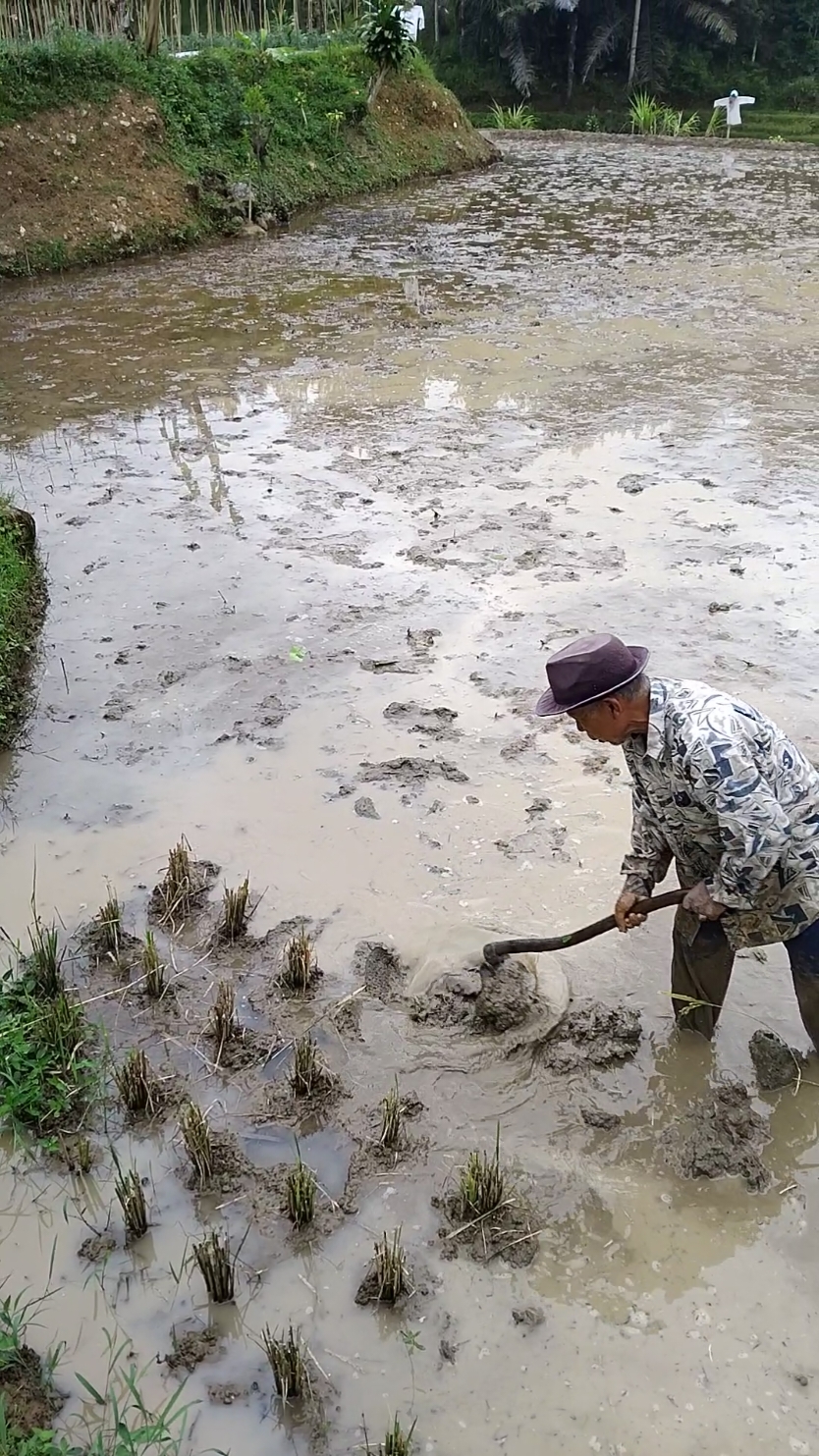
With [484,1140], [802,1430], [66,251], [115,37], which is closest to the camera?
[802,1430]

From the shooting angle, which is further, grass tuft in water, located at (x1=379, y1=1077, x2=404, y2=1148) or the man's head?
grass tuft in water, located at (x1=379, y1=1077, x2=404, y2=1148)

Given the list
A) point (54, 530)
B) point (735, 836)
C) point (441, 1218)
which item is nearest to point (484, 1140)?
point (441, 1218)

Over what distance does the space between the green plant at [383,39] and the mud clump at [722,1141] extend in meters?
18.9

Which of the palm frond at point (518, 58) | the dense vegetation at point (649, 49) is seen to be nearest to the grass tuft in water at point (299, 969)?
the dense vegetation at point (649, 49)

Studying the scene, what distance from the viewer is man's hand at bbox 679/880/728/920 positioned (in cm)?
277

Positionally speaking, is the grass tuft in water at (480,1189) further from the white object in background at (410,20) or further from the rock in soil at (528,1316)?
the white object in background at (410,20)

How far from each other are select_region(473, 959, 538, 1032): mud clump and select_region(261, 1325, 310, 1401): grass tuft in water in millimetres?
1139

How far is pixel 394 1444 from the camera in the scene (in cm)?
224

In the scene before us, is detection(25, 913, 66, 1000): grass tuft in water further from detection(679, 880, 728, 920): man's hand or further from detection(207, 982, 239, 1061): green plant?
detection(679, 880, 728, 920): man's hand

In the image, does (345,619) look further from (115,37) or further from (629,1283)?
(115,37)

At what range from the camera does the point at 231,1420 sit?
93.9 inches

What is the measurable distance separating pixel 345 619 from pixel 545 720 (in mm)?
1333

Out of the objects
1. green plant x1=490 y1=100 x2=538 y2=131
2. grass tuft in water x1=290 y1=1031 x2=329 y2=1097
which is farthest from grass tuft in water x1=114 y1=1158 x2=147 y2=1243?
green plant x1=490 y1=100 x2=538 y2=131

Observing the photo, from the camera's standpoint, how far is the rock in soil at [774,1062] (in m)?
3.16
